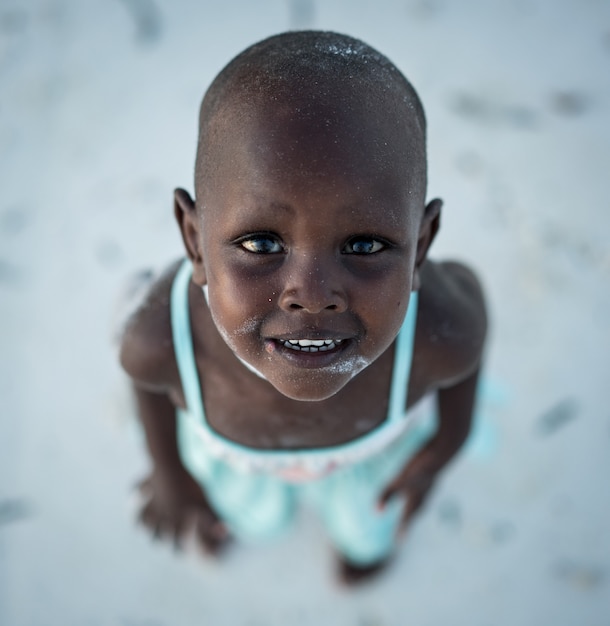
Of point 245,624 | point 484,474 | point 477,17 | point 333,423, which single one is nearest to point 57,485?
point 245,624

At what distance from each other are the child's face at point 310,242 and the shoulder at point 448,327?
21 centimetres

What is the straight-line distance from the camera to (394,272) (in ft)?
2.42

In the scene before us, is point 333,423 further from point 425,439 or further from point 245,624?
point 245,624

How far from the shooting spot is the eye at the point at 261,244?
2.33 feet

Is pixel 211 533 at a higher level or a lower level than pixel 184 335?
lower

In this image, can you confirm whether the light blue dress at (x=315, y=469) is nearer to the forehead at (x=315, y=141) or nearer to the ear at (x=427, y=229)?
the ear at (x=427, y=229)

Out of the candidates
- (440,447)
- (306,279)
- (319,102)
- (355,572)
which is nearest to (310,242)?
(306,279)

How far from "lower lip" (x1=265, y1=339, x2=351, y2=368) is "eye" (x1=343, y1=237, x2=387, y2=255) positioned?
10 centimetres

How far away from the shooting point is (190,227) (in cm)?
85

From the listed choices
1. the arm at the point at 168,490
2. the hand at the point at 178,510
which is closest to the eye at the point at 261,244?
the arm at the point at 168,490

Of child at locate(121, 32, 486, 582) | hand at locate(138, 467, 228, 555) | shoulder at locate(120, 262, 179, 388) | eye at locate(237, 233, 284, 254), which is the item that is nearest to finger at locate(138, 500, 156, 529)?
hand at locate(138, 467, 228, 555)

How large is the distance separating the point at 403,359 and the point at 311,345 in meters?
0.24

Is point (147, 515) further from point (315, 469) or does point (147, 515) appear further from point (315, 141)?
point (315, 141)

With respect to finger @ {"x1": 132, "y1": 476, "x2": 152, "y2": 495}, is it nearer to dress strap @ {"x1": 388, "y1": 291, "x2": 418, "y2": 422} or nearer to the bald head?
dress strap @ {"x1": 388, "y1": 291, "x2": 418, "y2": 422}
